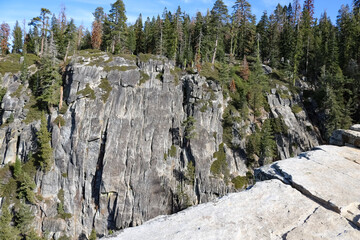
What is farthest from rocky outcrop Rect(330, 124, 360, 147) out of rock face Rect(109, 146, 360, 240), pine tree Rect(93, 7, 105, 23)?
pine tree Rect(93, 7, 105, 23)

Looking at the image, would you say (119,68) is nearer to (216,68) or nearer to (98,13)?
(216,68)

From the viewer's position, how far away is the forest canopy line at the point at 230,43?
150 feet

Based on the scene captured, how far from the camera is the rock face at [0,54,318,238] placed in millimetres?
35281

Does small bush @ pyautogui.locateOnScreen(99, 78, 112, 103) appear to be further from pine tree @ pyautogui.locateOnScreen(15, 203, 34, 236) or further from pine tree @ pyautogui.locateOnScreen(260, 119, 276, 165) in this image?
pine tree @ pyautogui.locateOnScreen(260, 119, 276, 165)

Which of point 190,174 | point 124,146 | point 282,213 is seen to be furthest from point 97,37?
point 282,213

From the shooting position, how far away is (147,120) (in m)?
39.8

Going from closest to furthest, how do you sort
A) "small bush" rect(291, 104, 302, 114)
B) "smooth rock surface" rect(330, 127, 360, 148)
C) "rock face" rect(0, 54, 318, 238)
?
"smooth rock surface" rect(330, 127, 360, 148) → "rock face" rect(0, 54, 318, 238) → "small bush" rect(291, 104, 302, 114)

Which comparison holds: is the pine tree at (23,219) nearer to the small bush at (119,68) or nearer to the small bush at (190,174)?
the small bush at (190,174)

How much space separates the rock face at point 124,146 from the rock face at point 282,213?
31490mm

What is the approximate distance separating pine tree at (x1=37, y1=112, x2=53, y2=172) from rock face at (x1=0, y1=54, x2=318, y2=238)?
1.00 metres

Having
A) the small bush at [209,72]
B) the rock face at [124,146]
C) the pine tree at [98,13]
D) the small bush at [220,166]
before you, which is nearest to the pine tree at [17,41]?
the pine tree at [98,13]

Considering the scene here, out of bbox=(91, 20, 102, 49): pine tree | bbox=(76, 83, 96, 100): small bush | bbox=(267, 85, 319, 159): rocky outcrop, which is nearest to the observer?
bbox=(76, 83, 96, 100): small bush

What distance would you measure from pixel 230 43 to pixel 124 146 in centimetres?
4874

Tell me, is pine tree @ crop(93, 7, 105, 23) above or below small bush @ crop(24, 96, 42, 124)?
above
